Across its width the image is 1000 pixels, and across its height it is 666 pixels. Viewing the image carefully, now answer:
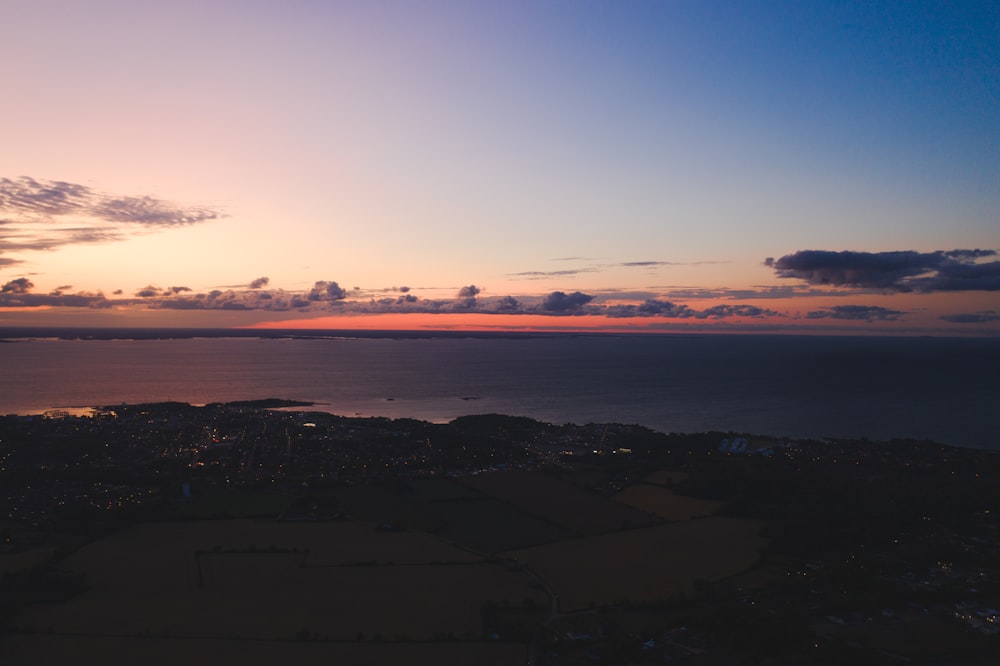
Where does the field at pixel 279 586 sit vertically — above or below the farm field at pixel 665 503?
above

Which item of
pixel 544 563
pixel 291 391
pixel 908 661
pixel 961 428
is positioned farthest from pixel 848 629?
pixel 291 391

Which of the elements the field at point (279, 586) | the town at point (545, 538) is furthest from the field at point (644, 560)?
the field at point (279, 586)

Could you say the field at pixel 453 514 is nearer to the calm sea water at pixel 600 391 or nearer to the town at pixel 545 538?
the town at pixel 545 538

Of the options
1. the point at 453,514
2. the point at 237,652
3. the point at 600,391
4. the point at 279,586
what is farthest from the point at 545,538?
the point at 600,391

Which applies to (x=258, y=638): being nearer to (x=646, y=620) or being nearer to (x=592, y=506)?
(x=646, y=620)

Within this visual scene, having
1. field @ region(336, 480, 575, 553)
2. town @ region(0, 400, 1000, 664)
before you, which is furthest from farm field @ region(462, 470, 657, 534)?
field @ region(336, 480, 575, 553)

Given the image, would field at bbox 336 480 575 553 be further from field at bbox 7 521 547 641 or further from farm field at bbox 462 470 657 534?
field at bbox 7 521 547 641

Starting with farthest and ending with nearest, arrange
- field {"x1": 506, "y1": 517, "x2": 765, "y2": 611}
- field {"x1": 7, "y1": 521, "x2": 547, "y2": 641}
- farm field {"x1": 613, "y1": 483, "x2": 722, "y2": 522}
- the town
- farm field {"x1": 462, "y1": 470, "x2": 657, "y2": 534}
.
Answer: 1. farm field {"x1": 613, "y1": 483, "x2": 722, "y2": 522}
2. farm field {"x1": 462, "y1": 470, "x2": 657, "y2": 534}
3. field {"x1": 506, "y1": 517, "x2": 765, "y2": 611}
4. field {"x1": 7, "y1": 521, "x2": 547, "y2": 641}
5. the town
